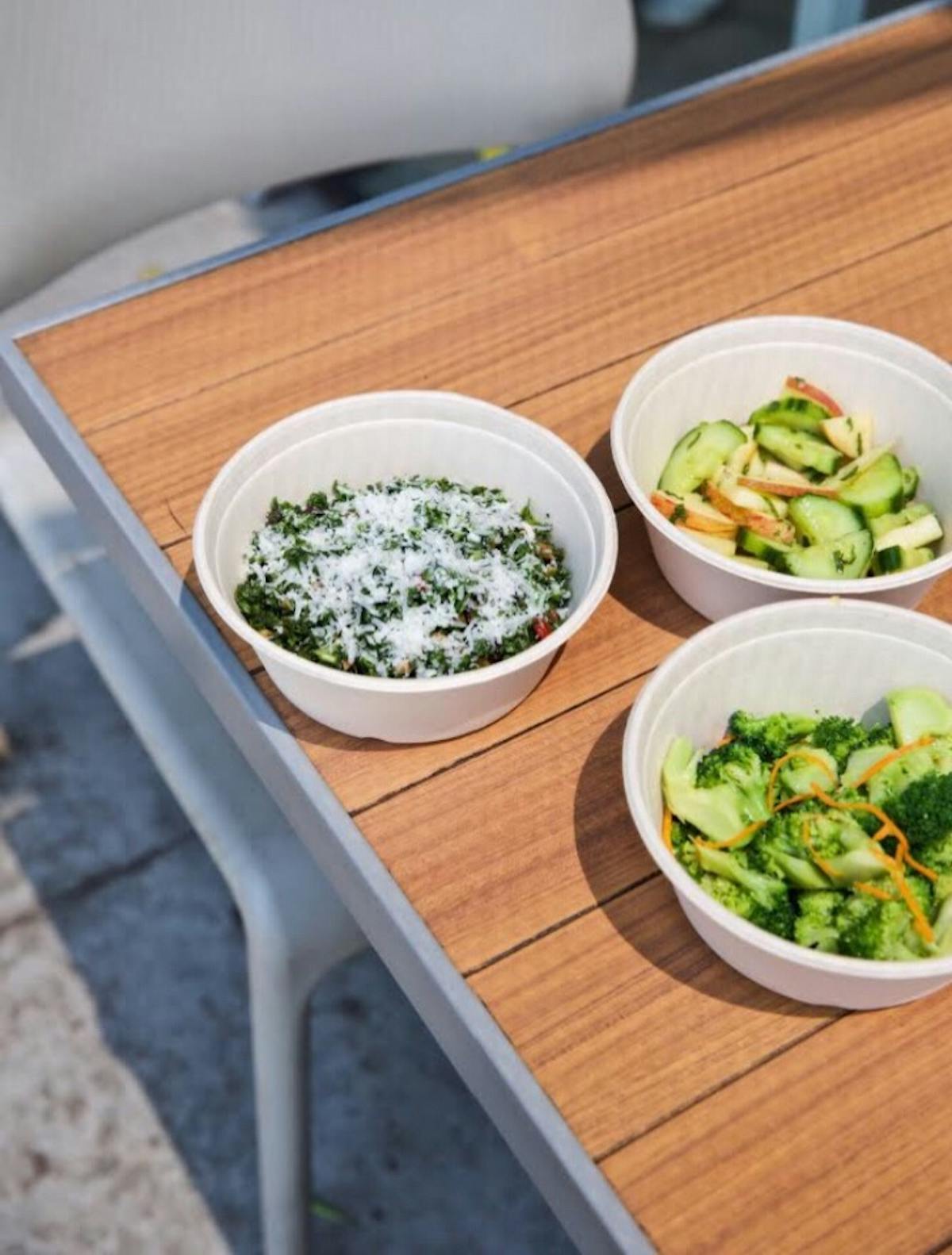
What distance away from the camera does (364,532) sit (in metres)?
1.21

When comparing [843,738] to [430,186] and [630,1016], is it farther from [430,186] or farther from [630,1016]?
[430,186]

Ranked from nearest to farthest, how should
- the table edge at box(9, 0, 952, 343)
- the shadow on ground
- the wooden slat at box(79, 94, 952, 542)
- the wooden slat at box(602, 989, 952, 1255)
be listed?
the wooden slat at box(602, 989, 952, 1255) → the wooden slat at box(79, 94, 952, 542) → the table edge at box(9, 0, 952, 343) → the shadow on ground

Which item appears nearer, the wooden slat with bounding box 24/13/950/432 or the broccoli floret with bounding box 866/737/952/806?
the broccoli floret with bounding box 866/737/952/806

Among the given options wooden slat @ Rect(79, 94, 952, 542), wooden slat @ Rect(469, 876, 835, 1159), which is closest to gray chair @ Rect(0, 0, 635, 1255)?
wooden slat @ Rect(79, 94, 952, 542)

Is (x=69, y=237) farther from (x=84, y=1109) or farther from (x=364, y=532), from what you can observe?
(x=84, y=1109)

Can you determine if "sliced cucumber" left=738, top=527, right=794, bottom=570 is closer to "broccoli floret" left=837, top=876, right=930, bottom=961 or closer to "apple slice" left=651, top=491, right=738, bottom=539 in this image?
"apple slice" left=651, top=491, right=738, bottom=539

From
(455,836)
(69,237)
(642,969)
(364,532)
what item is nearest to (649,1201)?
(642,969)

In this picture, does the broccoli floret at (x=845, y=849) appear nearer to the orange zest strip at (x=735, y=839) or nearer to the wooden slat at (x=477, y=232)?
the orange zest strip at (x=735, y=839)

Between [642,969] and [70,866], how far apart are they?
1.53m

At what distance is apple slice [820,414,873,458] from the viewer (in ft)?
4.33

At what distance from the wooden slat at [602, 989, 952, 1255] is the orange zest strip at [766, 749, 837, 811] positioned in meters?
0.17

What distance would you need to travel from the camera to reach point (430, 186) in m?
1.69

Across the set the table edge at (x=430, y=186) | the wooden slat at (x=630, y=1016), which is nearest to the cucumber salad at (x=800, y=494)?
the wooden slat at (x=630, y=1016)

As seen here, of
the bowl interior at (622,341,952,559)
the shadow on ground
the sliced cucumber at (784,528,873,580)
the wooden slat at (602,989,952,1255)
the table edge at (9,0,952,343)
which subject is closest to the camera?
the wooden slat at (602,989,952,1255)
